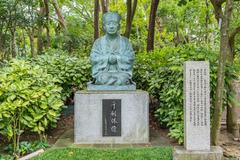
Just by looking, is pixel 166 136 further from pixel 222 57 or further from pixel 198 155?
pixel 222 57

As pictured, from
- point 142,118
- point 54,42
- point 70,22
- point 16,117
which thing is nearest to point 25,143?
point 16,117

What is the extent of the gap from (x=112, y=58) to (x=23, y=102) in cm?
182

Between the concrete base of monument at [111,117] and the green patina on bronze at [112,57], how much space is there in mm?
427

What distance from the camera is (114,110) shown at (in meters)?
5.90

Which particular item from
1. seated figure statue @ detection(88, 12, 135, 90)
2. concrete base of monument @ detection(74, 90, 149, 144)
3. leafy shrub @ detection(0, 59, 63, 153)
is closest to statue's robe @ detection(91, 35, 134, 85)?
seated figure statue @ detection(88, 12, 135, 90)

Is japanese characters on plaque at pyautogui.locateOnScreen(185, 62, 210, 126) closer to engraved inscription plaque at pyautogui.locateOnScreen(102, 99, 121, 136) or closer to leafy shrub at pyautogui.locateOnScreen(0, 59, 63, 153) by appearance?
engraved inscription plaque at pyautogui.locateOnScreen(102, 99, 121, 136)

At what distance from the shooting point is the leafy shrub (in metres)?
5.38

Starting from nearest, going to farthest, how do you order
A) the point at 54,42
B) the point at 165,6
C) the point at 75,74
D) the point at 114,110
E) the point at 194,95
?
the point at 194,95 < the point at 114,110 < the point at 75,74 < the point at 54,42 < the point at 165,6

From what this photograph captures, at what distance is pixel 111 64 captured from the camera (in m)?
6.41

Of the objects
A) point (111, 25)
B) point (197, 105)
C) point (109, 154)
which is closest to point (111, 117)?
point (109, 154)

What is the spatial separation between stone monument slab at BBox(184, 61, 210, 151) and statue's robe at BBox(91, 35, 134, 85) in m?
1.57

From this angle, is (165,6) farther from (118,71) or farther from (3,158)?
(3,158)

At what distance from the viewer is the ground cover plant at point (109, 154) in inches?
198

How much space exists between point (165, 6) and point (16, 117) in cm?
1373
